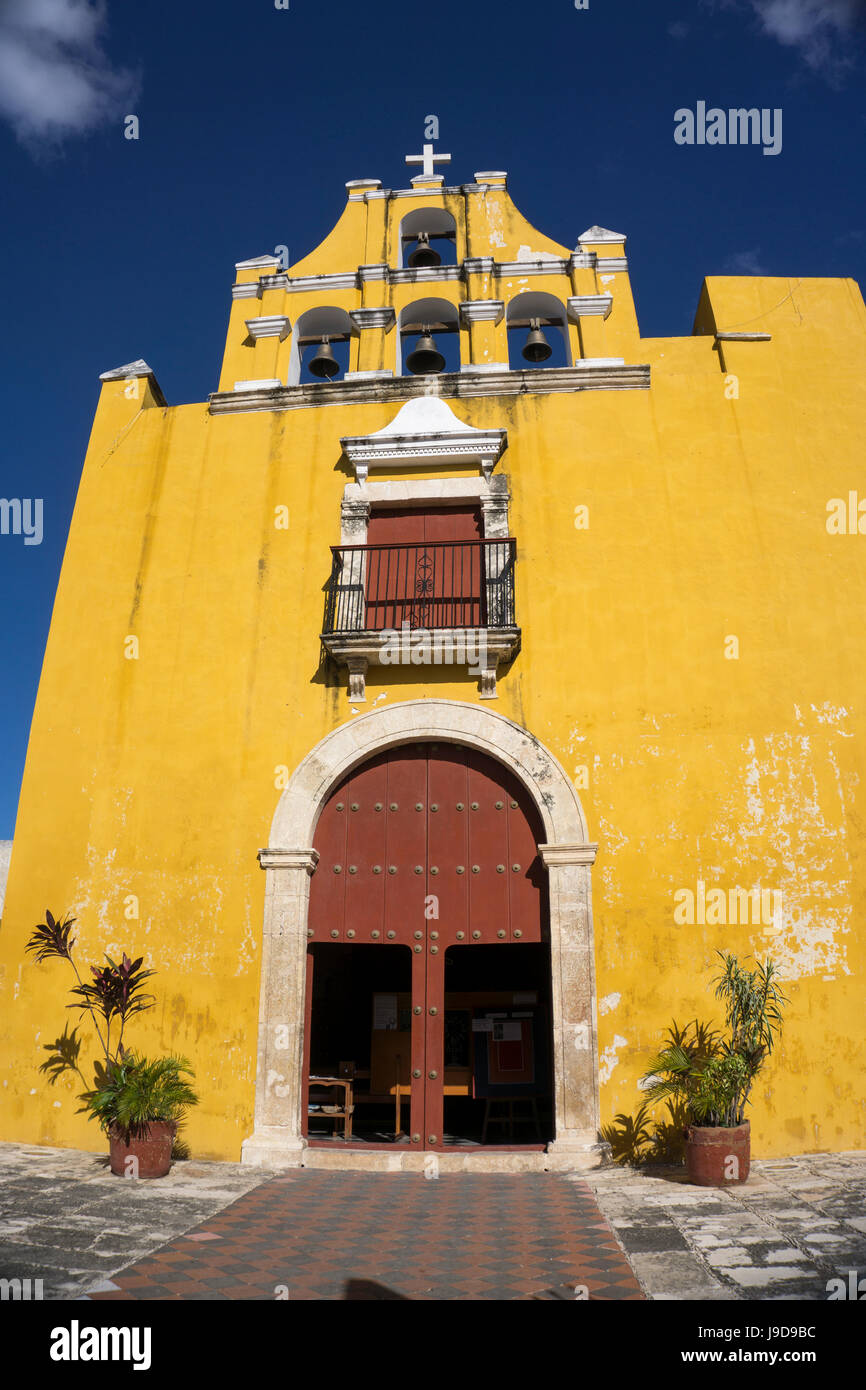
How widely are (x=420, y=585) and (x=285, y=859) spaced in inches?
111

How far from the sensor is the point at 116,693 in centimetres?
816

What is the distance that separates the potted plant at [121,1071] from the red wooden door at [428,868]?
121cm

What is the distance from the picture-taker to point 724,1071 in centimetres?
595

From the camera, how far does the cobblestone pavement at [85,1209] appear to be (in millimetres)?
3949

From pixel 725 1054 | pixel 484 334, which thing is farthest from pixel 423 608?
pixel 725 1054

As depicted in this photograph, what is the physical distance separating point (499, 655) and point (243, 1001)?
11.9 ft

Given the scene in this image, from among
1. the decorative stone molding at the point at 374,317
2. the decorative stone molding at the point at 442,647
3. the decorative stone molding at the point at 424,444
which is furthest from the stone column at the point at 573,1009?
the decorative stone molding at the point at 374,317

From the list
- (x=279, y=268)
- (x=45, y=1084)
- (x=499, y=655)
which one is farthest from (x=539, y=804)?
(x=279, y=268)

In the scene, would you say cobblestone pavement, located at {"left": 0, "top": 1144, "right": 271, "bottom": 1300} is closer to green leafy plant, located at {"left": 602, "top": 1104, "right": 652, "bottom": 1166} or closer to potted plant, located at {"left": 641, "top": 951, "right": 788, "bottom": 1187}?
green leafy plant, located at {"left": 602, "top": 1104, "right": 652, "bottom": 1166}

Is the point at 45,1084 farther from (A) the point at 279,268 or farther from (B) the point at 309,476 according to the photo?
(A) the point at 279,268

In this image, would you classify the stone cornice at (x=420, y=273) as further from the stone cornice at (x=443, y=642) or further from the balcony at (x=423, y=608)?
the stone cornice at (x=443, y=642)

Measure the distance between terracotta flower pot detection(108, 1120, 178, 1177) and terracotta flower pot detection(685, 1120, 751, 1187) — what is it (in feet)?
12.0

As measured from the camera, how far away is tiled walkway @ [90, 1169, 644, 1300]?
3.65 meters

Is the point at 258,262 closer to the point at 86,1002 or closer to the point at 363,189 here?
the point at 363,189
